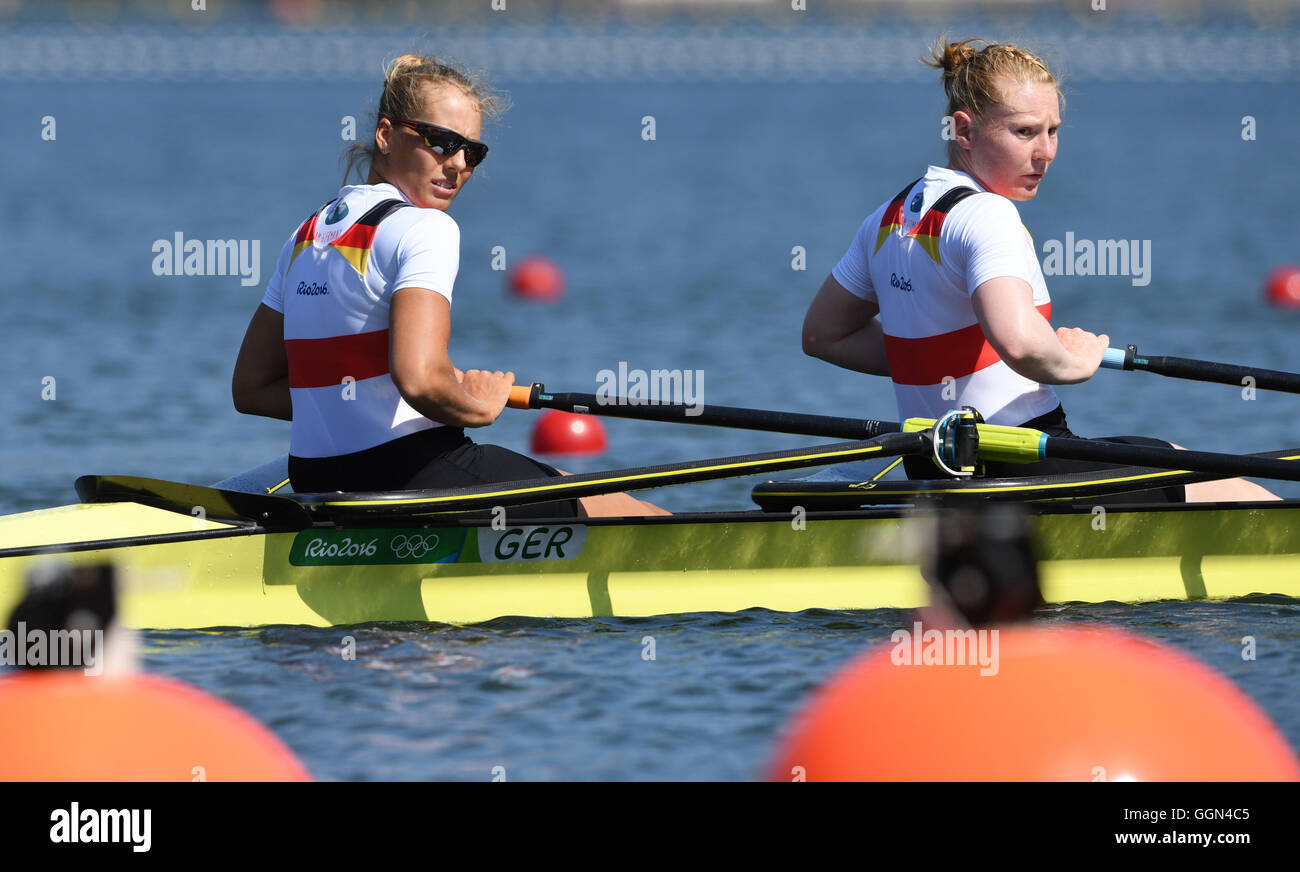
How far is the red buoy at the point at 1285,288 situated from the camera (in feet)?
63.6

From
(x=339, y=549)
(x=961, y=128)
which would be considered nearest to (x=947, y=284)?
(x=961, y=128)

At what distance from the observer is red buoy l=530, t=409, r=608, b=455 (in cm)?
1273

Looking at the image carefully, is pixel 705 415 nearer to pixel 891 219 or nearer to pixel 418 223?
pixel 891 219

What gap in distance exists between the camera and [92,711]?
4098 mm

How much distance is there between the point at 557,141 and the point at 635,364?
33786 millimetres

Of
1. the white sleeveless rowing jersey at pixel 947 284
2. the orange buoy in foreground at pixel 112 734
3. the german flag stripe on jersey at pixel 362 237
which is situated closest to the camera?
the orange buoy in foreground at pixel 112 734

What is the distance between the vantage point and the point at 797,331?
18328mm

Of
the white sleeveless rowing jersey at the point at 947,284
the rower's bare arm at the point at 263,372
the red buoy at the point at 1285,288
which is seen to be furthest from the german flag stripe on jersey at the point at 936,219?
the red buoy at the point at 1285,288

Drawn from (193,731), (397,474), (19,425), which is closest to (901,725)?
(193,731)

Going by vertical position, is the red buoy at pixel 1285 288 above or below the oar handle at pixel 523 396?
above

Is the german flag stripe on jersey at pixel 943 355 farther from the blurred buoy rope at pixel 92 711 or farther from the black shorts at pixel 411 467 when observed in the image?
the blurred buoy rope at pixel 92 711

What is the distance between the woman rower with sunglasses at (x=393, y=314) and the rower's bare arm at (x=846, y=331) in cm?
135

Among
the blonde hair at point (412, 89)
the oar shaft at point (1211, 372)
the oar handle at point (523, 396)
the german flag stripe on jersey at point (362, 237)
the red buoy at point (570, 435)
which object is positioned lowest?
the red buoy at point (570, 435)
